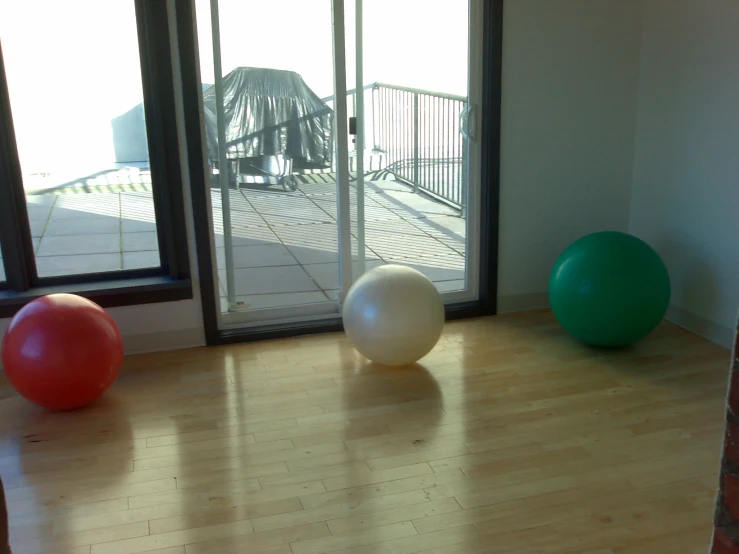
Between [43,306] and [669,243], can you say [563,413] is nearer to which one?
[669,243]

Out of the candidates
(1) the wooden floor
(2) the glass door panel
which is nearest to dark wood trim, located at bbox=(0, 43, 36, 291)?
(1) the wooden floor

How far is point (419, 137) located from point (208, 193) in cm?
135

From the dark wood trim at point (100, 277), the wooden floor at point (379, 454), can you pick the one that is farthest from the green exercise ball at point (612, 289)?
the dark wood trim at point (100, 277)

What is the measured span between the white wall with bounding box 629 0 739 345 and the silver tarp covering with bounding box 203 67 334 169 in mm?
1767

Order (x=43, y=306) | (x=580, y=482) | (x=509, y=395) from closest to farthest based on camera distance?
(x=580, y=482) < (x=43, y=306) < (x=509, y=395)

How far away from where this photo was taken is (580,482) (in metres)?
2.36

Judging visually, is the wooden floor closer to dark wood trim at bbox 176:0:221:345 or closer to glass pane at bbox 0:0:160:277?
dark wood trim at bbox 176:0:221:345

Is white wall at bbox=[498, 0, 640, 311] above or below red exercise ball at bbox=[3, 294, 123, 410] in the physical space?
above

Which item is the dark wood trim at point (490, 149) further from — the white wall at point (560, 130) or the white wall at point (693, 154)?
the white wall at point (693, 154)

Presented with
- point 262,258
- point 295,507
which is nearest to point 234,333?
point 262,258

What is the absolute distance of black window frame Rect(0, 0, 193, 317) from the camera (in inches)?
125

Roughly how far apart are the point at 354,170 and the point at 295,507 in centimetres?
194

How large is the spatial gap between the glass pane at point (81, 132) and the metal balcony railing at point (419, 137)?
101 cm

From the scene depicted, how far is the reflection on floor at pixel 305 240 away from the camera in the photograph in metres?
3.68
